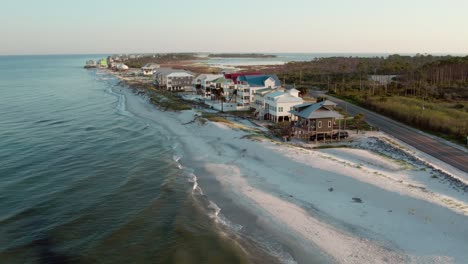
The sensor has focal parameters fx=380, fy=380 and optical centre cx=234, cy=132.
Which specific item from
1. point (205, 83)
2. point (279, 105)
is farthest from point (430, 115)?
point (205, 83)

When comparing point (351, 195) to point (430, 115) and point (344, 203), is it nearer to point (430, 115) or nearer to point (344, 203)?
point (344, 203)

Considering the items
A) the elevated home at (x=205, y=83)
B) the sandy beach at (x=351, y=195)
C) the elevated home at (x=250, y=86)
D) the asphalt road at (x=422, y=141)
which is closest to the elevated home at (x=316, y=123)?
the sandy beach at (x=351, y=195)

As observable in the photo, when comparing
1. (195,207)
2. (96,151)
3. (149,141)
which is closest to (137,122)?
(149,141)

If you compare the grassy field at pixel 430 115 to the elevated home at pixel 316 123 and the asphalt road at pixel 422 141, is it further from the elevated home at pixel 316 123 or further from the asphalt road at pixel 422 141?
the elevated home at pixel 316 123

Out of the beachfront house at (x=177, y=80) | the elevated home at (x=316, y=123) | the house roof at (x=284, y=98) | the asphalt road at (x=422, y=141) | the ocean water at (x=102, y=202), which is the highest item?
the beachfront house at (x=177, y=80)

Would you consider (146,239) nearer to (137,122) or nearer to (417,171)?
(417,171)

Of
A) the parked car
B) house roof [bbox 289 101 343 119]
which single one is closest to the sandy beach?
the parked car

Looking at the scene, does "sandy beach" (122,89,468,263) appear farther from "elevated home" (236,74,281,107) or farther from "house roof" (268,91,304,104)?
"elevated home" (236,74,281,107)
